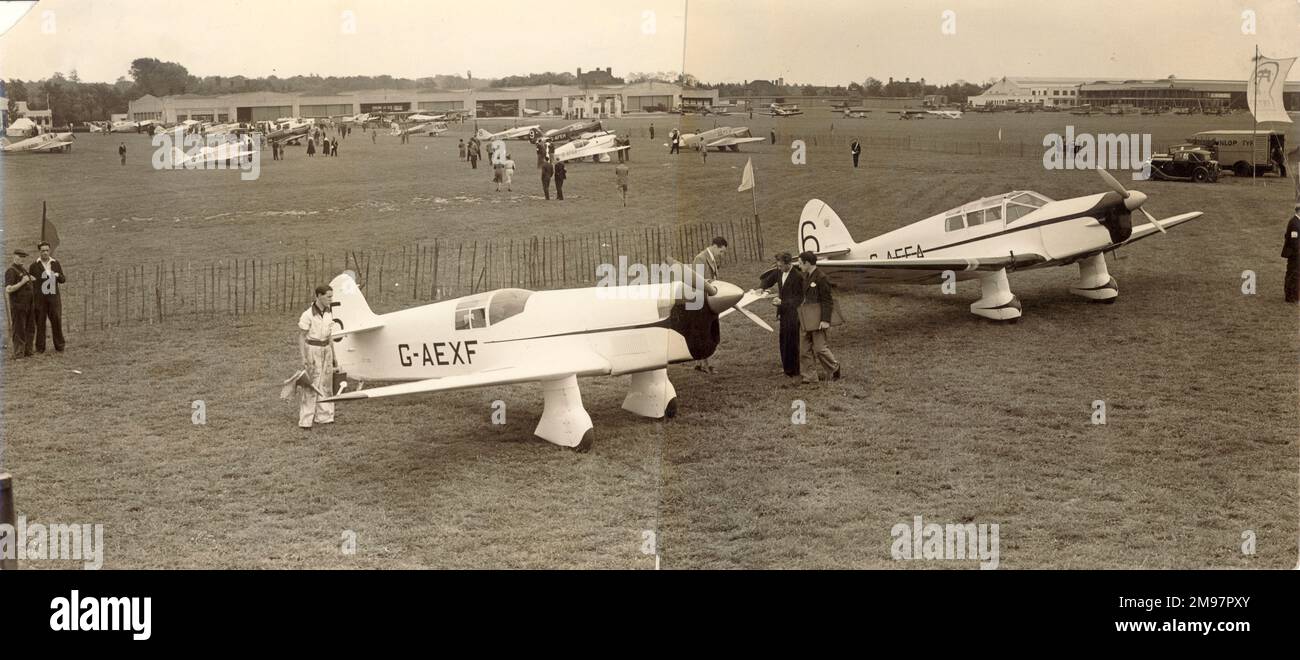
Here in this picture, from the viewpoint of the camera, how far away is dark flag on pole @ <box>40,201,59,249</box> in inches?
298

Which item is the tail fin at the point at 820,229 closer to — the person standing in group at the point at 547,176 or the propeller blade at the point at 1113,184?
the propeller blade at the point at 1113,184

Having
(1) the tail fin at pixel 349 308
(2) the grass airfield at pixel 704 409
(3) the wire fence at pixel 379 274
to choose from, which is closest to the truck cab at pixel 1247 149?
(2) the grass airfield at pixel 704 409

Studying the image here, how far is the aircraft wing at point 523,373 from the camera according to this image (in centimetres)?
652

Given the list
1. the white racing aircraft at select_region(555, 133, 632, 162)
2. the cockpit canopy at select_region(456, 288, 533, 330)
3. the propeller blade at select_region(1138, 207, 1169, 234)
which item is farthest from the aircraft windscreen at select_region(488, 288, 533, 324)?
the propeller blade at select_region(1138, 207, 1169, 234)

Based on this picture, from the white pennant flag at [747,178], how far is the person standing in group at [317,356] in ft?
10.3

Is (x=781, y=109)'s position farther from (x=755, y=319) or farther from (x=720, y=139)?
(x=755, y=319)

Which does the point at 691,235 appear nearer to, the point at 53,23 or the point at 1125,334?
the point at 1125,334

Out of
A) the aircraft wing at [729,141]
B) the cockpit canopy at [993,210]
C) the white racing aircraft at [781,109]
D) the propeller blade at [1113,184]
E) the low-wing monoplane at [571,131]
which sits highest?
the white racing aircraft at [781,109]

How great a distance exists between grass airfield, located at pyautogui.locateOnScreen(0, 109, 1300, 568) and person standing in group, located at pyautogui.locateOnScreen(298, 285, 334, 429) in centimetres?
17

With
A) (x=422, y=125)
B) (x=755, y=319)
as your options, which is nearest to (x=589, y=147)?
(x=422, y=125)
